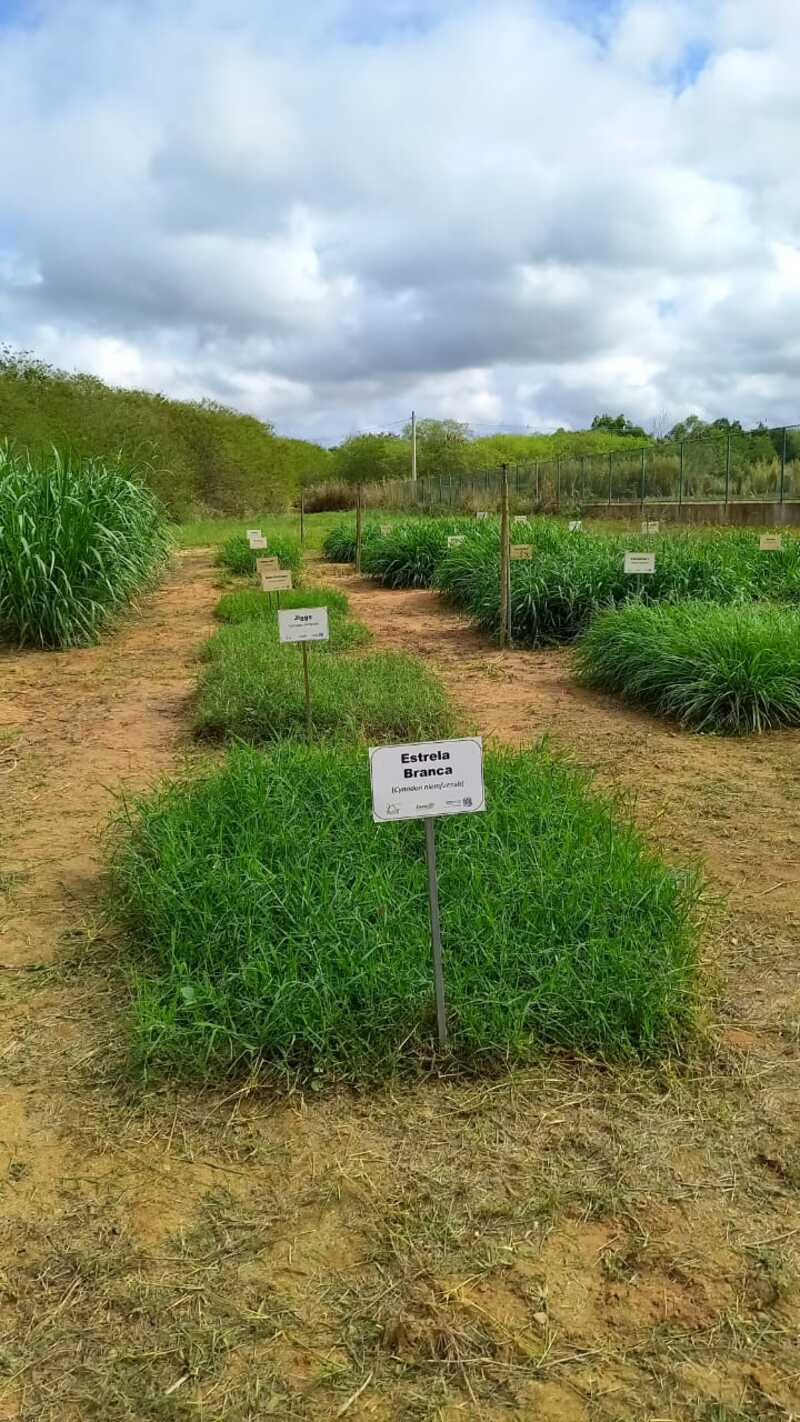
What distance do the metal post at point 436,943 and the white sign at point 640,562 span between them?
5.81 meters

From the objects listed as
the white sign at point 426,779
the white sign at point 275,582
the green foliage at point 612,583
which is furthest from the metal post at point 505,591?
the white sign at point 426,779

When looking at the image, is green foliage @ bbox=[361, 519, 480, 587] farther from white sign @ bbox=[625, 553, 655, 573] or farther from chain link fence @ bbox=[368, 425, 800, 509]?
chain link fence @ bbox=[368, 425, 800, 509]

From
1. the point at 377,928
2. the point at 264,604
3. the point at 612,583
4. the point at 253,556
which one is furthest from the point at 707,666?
the point at 253,556

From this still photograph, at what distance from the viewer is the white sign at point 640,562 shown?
7742 mm

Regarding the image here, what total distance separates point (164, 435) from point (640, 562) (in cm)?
2006

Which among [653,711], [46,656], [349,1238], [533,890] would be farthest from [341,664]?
[349,1238]

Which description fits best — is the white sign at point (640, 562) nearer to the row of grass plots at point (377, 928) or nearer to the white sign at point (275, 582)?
the white sign at point (275, 582)

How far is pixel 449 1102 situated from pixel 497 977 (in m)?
0.37

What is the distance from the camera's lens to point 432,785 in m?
2.28

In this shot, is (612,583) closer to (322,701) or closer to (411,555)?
(322,701)

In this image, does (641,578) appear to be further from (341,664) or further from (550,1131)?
(550,1131)

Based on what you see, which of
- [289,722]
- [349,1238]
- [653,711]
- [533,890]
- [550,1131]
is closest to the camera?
[349,1238]

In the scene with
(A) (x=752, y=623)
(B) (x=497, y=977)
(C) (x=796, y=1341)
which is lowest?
(C) (x=796, y=1341)

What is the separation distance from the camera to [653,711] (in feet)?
19.7
